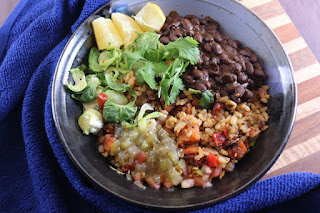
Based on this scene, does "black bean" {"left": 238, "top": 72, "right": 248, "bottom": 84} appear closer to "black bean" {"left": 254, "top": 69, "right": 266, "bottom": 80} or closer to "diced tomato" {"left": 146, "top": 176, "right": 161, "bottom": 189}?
"black bean" {"left": 254, "top": 69, "right": 266, "bottom": 80}

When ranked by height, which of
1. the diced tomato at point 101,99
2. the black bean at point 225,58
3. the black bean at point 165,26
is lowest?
the black bean at point 225,58

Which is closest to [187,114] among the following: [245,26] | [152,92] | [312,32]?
[152,92]

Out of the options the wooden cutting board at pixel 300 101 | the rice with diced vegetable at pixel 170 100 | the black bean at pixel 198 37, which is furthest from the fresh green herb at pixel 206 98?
the wooden cutting board at pixel 300 101

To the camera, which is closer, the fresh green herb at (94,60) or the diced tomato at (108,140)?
the diced tomato at (108,140)

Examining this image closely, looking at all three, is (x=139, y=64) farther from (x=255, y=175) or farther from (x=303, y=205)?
(x=303, y=205)

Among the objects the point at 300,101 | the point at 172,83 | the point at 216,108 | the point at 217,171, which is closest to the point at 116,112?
the point at 172,83

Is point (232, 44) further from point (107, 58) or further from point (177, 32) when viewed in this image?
point (107, 58)

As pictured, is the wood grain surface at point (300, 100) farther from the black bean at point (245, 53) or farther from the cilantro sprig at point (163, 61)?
the cilantro sprig at point (163, 61)

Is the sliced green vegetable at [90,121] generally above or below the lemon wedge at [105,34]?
below
